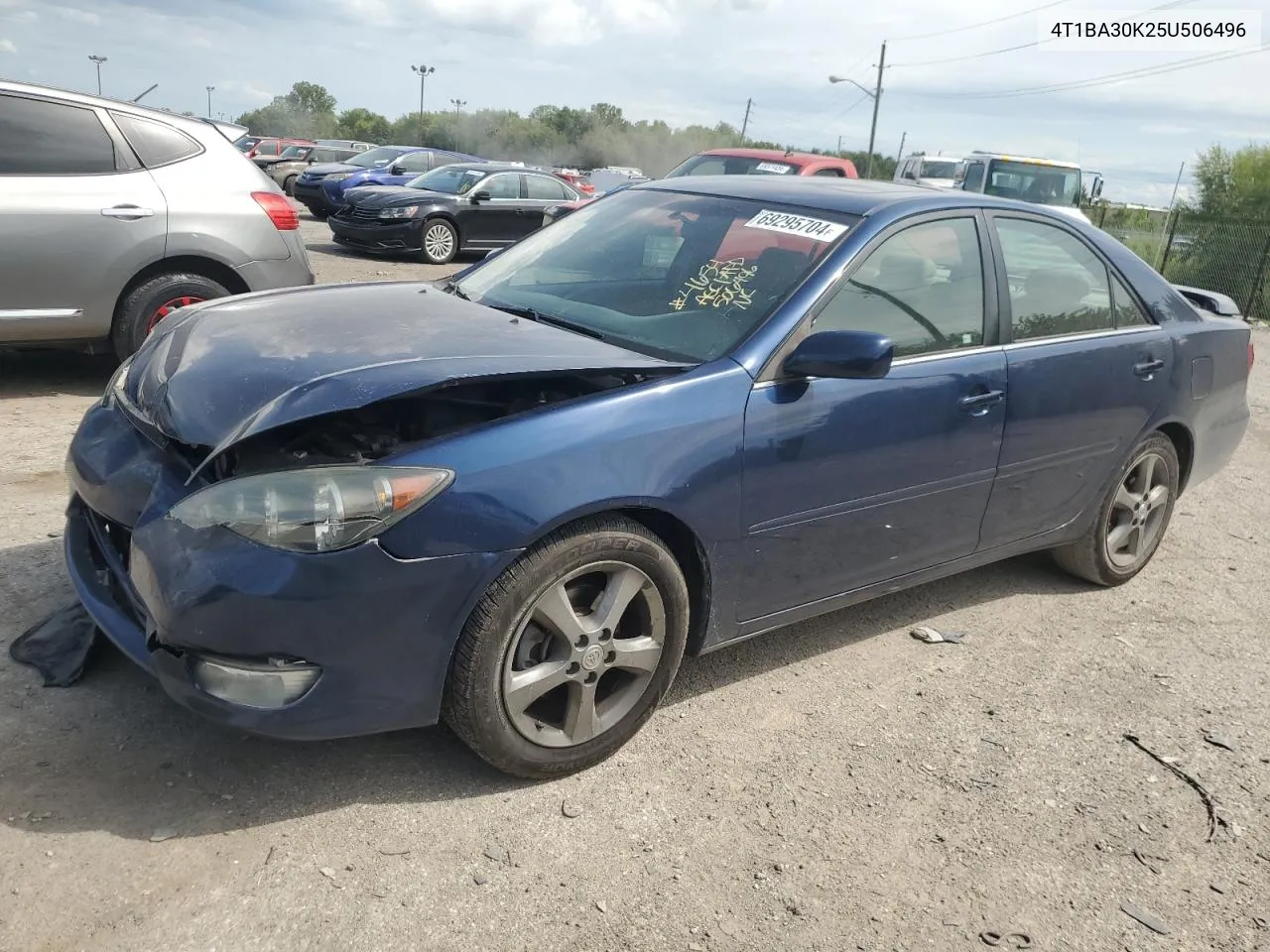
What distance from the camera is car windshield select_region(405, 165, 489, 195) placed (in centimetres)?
1570

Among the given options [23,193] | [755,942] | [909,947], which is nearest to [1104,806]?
[909,947]

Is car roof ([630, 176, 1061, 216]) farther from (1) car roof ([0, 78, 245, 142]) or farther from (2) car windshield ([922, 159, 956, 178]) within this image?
(2) car windshield ([922, 159, 956, 178])

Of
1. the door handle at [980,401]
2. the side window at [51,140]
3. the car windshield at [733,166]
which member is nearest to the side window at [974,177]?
the car windshield at [733,166]

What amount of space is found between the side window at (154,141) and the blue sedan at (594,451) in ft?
10.2

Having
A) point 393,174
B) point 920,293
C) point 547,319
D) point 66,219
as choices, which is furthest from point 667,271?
point 393,174

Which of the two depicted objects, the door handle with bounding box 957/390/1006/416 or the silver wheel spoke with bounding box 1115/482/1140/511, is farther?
the silver wheel spoke with bounding box 1115/482/1140/511

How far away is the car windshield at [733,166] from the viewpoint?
11719 millimetres

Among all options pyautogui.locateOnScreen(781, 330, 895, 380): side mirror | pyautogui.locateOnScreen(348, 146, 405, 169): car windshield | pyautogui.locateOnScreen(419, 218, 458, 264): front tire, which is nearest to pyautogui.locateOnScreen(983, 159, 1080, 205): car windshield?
pyautogui.locateOnScreen(419, 218, 458, 264): front tire

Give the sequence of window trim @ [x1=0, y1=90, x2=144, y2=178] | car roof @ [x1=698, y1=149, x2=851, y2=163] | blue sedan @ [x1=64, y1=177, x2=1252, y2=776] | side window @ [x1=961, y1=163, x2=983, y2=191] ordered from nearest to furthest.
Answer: blue sedan @ [x1=64, y1=177, x2=1252, y2=776] < window trim @ [x1=0, y1=90, x2=144, y2=178] < car roof @ [x1=698, y1=149, x2=851, y2=163] < side window @ [x1=961, y1=163, x2=983, y2=191]

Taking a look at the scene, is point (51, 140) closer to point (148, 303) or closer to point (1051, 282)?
point (148, 303)

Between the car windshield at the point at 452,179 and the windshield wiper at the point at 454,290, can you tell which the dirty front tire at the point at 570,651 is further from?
the car windshield at the point at 452,179

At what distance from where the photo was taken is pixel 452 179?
1600 cm

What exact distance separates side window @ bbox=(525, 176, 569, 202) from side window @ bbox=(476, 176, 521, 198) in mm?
207

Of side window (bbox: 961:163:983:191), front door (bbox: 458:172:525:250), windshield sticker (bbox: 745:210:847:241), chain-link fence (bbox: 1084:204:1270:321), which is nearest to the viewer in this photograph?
windshield sticker (bbox: 745:210:847:241)
